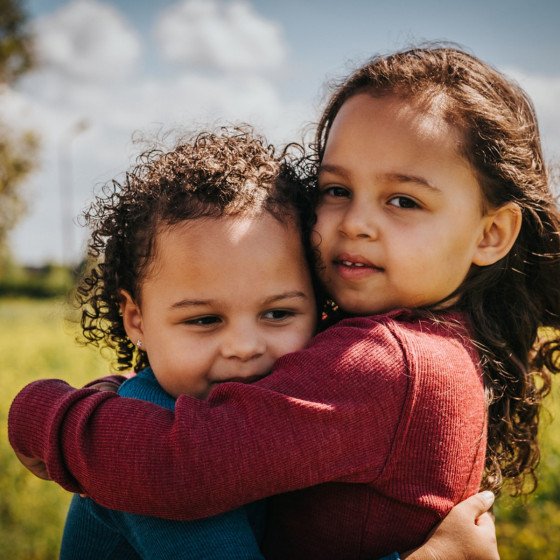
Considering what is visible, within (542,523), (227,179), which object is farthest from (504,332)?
(542,523)

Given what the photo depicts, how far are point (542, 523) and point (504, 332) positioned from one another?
2.88 metres

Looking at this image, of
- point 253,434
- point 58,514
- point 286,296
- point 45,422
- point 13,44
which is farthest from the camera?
point 13,44

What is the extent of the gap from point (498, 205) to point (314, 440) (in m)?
1.16

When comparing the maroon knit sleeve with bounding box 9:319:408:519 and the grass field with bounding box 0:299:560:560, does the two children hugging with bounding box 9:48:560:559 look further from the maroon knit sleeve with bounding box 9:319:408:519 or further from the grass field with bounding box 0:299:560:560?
the grass field with bounding box 0:299:560:560

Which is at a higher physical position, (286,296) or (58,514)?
(286,296)

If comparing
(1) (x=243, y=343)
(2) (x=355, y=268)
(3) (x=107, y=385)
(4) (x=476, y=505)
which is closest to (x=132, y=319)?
(3) (x=107, y=385)

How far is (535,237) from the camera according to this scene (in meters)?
2.53

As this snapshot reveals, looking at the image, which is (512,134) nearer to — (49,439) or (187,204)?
(187,204)

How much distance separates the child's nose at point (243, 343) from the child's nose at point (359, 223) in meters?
0.48

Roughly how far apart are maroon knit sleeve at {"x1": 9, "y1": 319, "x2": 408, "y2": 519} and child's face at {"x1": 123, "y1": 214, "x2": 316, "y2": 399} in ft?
0.79

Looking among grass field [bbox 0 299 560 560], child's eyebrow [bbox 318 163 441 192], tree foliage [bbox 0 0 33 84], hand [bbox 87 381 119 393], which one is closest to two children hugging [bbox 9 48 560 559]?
child's eyebrow [bbox 318 163 441 192]

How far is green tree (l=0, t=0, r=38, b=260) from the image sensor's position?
20047 mm

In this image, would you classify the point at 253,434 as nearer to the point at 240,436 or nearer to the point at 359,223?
the point at 240,436

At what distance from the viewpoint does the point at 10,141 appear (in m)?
22.8
